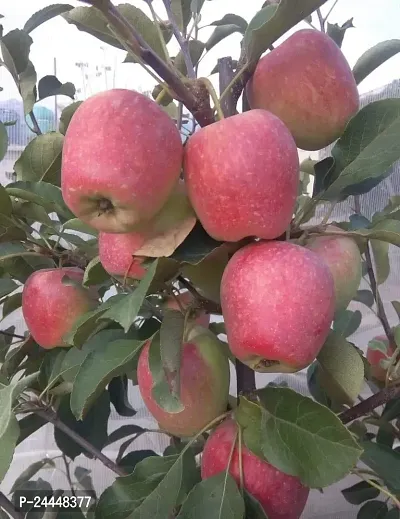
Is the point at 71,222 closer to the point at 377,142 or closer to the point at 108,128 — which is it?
the point at 108,128

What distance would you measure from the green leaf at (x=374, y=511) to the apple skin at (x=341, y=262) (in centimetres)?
43

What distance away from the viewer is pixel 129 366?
0.52 metres

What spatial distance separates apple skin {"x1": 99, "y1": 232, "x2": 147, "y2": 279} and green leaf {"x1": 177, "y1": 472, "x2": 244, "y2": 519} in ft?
0.58

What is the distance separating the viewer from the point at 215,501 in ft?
1.36

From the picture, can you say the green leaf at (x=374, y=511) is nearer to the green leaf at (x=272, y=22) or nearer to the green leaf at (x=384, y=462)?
the green leaf at (x=384, y=462)

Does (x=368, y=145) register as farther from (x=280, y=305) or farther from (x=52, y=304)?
(x=52, y=304)

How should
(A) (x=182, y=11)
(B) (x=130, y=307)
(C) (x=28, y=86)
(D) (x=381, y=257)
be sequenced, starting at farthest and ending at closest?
1. (D) (x=381, y=257)
2. (C) (x=28, y=86)
3. (A) (x=182, y=11)
4. (B) (x=130, y=307)

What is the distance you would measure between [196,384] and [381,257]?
0.42 metres

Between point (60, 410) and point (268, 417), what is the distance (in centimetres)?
36

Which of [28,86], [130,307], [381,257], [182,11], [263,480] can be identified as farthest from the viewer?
[381,257]

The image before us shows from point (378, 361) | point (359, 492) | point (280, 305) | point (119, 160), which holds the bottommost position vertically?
point (359, 492)

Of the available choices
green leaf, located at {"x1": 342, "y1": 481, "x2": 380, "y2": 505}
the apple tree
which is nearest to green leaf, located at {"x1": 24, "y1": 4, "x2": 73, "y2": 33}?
the apple tree

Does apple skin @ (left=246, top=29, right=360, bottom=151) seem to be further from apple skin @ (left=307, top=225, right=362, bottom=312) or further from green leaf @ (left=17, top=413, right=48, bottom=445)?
green leaf @ (left=17, top=413, right=48, bottom=445)

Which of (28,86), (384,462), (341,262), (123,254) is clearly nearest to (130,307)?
(123,254)
